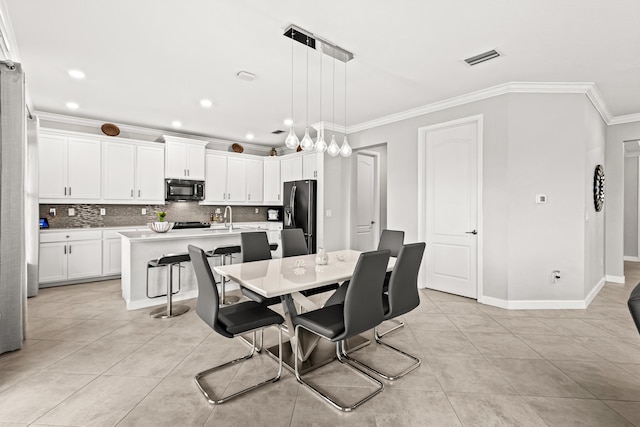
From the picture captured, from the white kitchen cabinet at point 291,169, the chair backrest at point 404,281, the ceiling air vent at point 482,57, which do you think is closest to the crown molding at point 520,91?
the ceiling air vent at point 482,57

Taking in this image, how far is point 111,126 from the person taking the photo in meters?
5.32

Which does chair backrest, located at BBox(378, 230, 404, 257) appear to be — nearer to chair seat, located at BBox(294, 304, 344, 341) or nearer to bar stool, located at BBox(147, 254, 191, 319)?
chair seat, located at BBox(294, 304, 344, 341)

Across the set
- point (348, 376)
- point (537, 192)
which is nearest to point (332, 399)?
point (348, 376)

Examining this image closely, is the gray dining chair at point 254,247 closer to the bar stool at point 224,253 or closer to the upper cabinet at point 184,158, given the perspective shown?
the bar stool at point 224,253

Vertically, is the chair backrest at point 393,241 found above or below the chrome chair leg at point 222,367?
above

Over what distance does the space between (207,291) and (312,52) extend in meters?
2.32

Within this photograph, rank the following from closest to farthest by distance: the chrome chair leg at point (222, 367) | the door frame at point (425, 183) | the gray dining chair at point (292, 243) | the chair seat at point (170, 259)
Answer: the chrome chair leg at point (222, 367)
the chair seat at point (170, 259)
the gray dining chair at point (292, 243)
the door frame at point (425, 183)

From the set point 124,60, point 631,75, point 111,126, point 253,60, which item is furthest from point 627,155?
point 111,126

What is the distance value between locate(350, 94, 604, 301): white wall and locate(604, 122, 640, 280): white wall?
171 centimetres

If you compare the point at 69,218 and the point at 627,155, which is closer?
the point at 69,218

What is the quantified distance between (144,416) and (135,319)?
5.99ft

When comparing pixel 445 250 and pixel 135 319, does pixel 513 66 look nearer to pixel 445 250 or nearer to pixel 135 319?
pixel 445 250

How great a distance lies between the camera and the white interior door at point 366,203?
617cm

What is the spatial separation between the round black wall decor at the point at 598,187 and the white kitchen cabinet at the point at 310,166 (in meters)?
3.96
